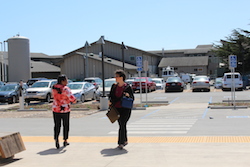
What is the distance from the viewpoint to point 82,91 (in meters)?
25.7

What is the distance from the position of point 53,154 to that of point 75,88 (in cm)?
1814

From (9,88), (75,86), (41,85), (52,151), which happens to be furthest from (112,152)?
(9,88)

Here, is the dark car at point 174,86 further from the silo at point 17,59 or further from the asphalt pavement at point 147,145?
the asphalt pavement at point 147,145

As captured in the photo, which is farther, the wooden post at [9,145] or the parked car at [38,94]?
the parked car at [38,94]

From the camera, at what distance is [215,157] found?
732cm

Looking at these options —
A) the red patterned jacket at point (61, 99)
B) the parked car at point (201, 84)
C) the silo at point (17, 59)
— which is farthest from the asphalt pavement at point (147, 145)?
the silo at point (17, 59)

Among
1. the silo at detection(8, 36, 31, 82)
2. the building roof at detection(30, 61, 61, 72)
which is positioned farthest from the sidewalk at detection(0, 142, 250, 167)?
the building roof at detection(30, 61, 61, 72)

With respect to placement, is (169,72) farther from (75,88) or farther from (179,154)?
(179,154)

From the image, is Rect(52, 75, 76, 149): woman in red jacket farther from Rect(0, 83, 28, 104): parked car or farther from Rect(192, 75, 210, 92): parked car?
Rect(192, 75, 210, 92): parked car

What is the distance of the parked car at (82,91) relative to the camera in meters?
25.1

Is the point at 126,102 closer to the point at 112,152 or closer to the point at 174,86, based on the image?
the point at 112,152

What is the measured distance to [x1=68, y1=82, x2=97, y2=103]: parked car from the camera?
25.1 meters

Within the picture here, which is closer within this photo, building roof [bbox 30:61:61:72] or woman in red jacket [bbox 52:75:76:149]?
woman in red jacket [bbox 52:75:76:149]

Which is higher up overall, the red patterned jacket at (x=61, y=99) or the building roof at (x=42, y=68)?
the building roof at (x=42, y=68)
